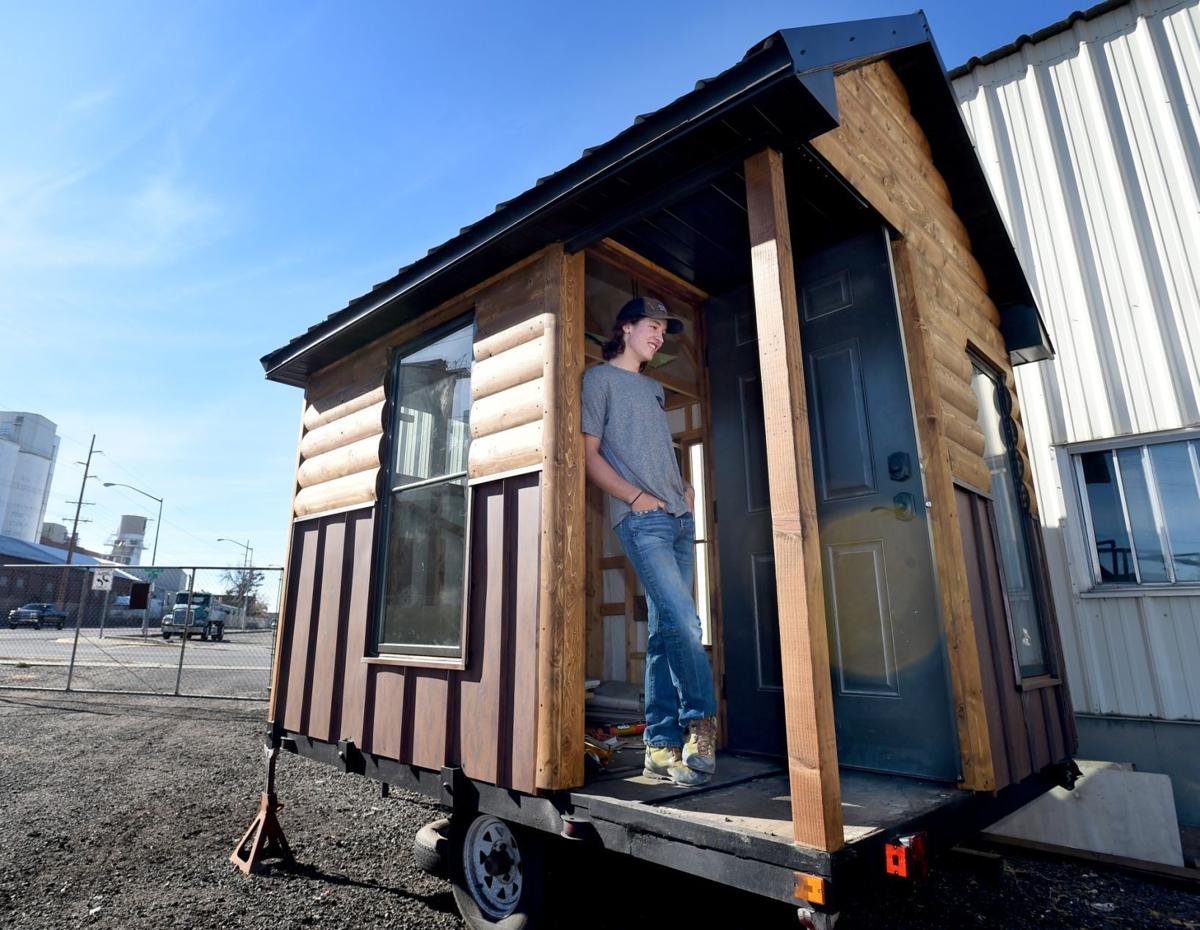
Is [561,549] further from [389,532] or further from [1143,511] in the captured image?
[1143,511]

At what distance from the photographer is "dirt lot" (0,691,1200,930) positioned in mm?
3297

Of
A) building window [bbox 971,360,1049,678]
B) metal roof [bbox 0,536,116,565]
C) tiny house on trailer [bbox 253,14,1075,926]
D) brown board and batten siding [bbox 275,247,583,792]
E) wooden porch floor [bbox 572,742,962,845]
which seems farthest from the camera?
metal roof [bbox 0,536,116,565]

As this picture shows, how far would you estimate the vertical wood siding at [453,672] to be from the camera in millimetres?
2906

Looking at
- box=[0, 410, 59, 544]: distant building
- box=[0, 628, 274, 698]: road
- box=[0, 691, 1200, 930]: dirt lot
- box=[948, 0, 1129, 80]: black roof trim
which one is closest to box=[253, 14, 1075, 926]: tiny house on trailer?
box=[0, 691, 1200, 930]: dirt lot

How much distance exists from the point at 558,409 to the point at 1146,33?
22.2 feet

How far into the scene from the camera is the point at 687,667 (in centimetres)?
279

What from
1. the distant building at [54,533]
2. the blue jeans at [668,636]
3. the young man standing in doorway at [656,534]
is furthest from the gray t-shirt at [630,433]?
the distant building at [54,533]

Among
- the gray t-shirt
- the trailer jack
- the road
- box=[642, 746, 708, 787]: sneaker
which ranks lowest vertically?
the trailer jack

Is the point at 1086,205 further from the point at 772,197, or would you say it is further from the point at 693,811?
the point at 693,811

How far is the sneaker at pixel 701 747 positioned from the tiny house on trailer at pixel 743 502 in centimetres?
9

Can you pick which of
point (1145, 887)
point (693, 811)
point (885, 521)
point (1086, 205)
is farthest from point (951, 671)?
point (1086, 205)

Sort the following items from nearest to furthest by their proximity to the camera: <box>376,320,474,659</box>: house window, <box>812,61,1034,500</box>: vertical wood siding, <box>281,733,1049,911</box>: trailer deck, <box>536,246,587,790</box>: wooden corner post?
<box>281,733,1049,911</box>: trailer deck < <box>536,246,587,790</box>: wooden corner post < <box>812,61,1034,500</box>: vertical wood siding < <box>376,320,474,659</box>: house window

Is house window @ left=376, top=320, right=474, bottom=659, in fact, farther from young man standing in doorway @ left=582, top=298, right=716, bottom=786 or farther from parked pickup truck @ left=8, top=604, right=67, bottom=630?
parked pickup truck @ left=8, top=604, right=67, bottom=630

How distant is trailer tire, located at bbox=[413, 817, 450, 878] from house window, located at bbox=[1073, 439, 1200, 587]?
5.25 m
